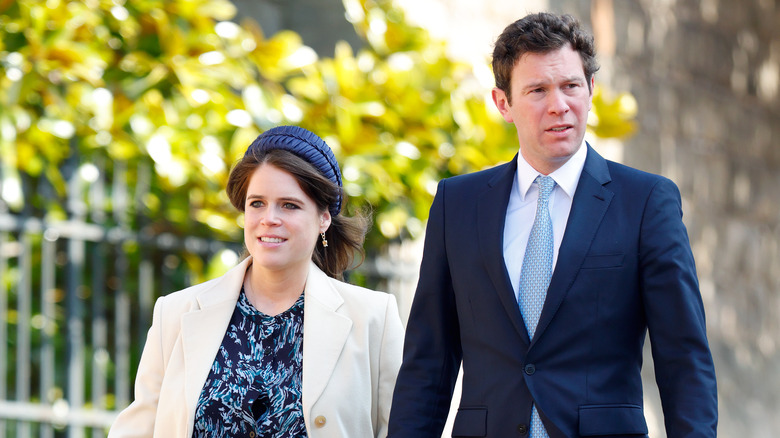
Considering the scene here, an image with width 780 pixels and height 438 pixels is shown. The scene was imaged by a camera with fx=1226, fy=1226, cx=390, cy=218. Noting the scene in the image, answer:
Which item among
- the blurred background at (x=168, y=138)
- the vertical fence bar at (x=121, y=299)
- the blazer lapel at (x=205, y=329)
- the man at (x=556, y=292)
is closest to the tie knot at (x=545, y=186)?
the man at (x=556, y=292)

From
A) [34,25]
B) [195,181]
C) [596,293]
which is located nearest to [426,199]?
[195,181]

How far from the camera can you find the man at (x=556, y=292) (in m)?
2.95

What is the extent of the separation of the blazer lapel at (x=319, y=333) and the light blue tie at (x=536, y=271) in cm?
67

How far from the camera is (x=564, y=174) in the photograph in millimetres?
3152

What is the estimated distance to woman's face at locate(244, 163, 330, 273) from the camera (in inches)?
136

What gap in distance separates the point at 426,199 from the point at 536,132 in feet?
8.62

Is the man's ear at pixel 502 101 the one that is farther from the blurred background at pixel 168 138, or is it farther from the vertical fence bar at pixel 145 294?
the vertical fence bar at pixel 145 294

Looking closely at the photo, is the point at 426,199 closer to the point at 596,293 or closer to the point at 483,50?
the point at 483,50

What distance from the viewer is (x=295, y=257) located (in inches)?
→ 138

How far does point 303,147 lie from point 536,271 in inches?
33.7

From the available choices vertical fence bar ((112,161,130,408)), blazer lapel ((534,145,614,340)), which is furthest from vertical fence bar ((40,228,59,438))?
blazer lapel ((534,145,614,340))

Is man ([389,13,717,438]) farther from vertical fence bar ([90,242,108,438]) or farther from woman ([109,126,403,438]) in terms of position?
vertical fence bar ([90,242,108,438])

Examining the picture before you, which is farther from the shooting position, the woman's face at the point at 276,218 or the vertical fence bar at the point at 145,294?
the vertical fence bar at the point at 145,294

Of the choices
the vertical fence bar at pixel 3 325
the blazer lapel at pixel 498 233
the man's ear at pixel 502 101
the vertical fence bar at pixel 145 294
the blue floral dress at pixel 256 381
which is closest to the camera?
the blazer lapel at pixel 498 233
